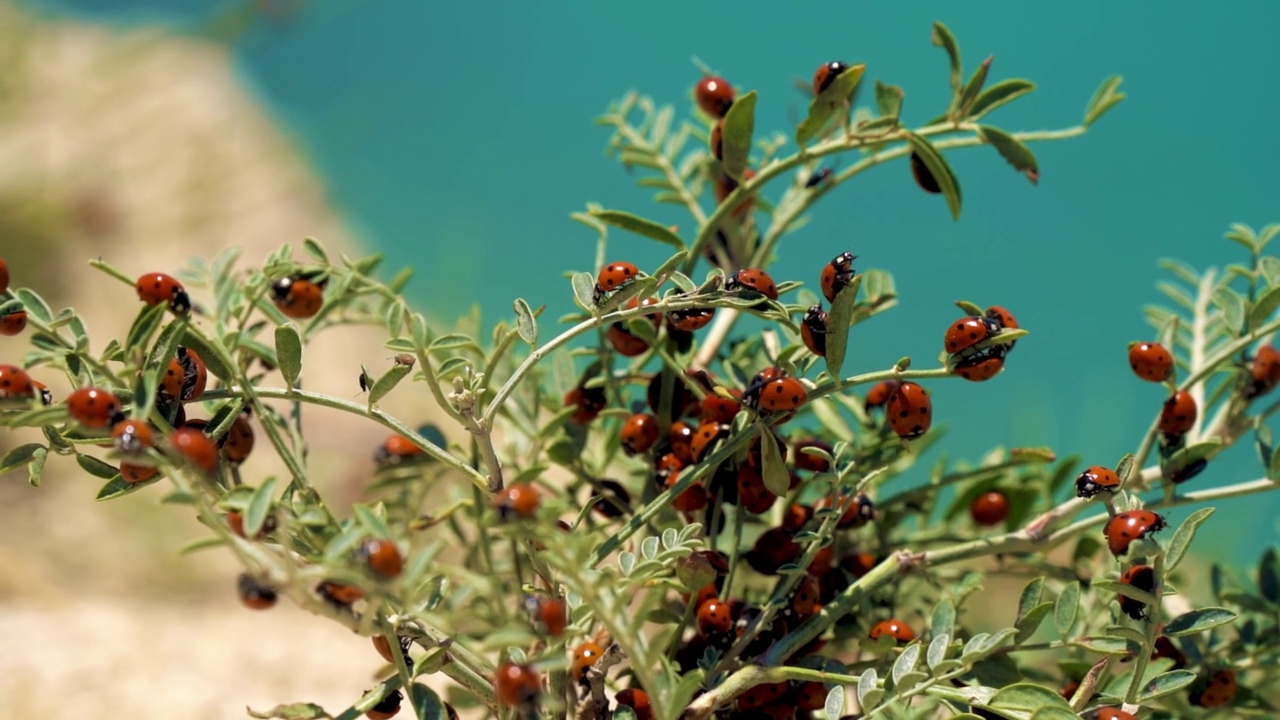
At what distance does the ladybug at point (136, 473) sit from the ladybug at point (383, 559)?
15 centimetres

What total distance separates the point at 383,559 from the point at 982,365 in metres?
0.33

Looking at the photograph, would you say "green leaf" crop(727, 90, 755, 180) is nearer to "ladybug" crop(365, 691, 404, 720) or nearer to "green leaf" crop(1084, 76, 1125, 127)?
"green leaf" crop(1084, 76, 1125, 127)

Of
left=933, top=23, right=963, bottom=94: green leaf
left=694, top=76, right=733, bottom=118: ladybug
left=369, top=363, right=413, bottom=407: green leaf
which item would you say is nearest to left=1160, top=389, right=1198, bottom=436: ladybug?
left=933, top=23, right=963, bottom=94: green leaf

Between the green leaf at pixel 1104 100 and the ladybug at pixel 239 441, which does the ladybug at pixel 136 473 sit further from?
the green leaf at pixel 1104 100

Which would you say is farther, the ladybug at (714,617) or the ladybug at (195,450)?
the ladybug at (714,617)

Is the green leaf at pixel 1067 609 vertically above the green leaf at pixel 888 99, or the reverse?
the green leaf at pixel 888 99

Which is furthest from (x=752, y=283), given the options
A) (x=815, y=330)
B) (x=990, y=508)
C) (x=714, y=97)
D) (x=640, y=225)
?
(x=990, y=508)

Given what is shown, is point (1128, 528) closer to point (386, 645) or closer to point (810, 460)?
point (810, 460)

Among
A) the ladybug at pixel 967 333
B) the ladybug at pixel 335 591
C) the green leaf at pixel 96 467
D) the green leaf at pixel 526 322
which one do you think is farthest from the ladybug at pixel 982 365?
the green leaf at pixel 96 467

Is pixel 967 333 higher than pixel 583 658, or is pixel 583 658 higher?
pixel 967 333

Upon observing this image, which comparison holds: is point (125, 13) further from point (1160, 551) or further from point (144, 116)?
point (1160, 551)

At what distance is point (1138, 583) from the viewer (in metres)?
0.58

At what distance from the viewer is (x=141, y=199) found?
3703 millimetres

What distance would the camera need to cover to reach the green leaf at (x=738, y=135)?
67 cm
